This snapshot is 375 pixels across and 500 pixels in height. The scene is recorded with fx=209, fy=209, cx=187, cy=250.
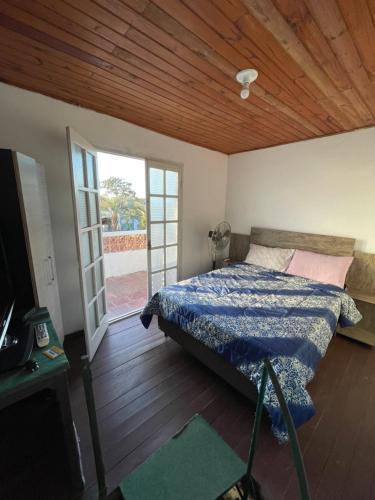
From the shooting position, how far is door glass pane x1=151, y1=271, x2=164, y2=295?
3012mm

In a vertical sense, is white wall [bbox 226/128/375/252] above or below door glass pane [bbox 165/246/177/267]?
above

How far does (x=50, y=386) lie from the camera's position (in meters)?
0.96

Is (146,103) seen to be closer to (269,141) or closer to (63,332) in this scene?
(269,141)

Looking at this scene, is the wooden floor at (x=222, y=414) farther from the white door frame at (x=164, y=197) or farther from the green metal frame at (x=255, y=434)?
the white door frame at (x=164, y=197)

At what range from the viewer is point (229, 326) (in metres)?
1.58

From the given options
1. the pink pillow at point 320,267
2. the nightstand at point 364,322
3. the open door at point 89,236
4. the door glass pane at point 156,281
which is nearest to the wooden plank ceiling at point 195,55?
the open door at point 89,236

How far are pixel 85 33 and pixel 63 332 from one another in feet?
7.88

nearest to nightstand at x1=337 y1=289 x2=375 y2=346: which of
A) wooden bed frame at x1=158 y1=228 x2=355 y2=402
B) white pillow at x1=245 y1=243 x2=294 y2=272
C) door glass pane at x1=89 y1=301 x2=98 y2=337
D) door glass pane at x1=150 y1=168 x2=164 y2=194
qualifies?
wooden bed frame at x1=158 y1=228 x2=355 y2=402

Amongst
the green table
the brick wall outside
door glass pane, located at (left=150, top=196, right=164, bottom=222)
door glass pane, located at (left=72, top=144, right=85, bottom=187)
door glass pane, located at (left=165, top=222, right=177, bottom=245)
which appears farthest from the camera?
the brick wall outside

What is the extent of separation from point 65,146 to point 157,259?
1.70 metres

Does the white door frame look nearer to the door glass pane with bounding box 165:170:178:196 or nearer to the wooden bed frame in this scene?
the door glass pane with bounding box 165:170:178:196

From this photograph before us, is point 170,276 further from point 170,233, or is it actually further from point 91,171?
point 91,171

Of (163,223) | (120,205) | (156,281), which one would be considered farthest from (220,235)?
(120,205)

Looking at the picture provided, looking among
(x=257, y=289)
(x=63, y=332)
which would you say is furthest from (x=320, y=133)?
(x=63, y=332)
